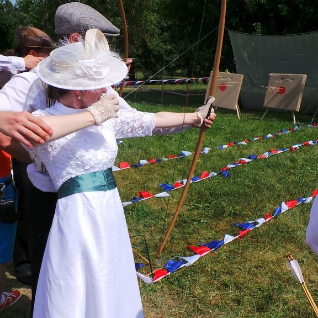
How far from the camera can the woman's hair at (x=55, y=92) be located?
1579mm

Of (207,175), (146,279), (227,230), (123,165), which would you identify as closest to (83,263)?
(146,279)

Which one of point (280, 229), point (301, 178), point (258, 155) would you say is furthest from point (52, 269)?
point (258, 155)

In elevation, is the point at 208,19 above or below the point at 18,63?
below

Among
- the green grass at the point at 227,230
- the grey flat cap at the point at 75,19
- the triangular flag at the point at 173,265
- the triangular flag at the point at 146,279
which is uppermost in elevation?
the grey flat cap at the point at 75,19

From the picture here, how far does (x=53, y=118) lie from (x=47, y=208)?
1.77 feet

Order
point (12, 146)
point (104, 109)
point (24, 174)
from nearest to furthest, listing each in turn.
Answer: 1. point (104, 109)
2. point (12, 146)
3. point (24, 174)

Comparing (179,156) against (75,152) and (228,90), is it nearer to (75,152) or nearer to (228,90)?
(75,152)

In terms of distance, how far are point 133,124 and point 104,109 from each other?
1.23ft

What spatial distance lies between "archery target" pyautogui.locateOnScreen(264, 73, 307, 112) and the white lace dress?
7798mm

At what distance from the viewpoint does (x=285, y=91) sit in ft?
29.8

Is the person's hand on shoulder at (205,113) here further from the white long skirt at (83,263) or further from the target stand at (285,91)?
the target stand at (285,91)

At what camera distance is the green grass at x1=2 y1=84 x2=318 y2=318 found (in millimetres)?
2541

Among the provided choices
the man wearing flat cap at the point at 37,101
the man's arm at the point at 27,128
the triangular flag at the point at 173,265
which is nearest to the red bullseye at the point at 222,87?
the triangular flag at the point at 173,265

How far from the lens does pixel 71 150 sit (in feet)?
5.03
